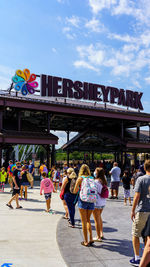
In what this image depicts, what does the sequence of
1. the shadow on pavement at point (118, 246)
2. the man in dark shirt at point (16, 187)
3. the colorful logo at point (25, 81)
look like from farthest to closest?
1. the colorful logo at point (25, 81)
2. the man in dark shirt at point (16, 187)
3. the shadow on pavement at point (118, 246)

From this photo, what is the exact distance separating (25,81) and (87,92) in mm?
8152

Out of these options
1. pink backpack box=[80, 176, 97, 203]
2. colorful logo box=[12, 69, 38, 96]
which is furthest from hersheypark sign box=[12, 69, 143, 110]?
pink backpack box=[80, 176, 97, 203]

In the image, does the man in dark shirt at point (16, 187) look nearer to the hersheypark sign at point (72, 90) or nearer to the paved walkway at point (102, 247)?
the paved walkway at point (102, 247)

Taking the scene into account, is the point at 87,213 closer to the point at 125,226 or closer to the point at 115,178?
the point at 125,226

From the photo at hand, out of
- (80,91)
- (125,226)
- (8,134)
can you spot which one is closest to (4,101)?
(8,134)

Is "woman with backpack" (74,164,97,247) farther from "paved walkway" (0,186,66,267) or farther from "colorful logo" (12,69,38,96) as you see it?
"colorful logo" (12,69,38,96)

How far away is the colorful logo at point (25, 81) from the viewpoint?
80.7ft

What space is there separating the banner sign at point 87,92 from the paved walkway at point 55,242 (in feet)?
63.9

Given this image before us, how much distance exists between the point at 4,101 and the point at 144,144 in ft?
59.2

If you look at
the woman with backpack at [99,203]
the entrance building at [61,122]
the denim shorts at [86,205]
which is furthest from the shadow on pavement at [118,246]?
the entrance building at [61,122]

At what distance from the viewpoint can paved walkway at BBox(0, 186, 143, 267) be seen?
496cm

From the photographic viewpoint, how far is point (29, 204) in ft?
36.7

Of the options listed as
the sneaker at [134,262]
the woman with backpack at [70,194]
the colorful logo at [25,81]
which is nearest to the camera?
the sneaker at [134,262]

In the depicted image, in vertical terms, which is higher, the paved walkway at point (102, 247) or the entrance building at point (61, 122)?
the entrance building at point (61, 122)
